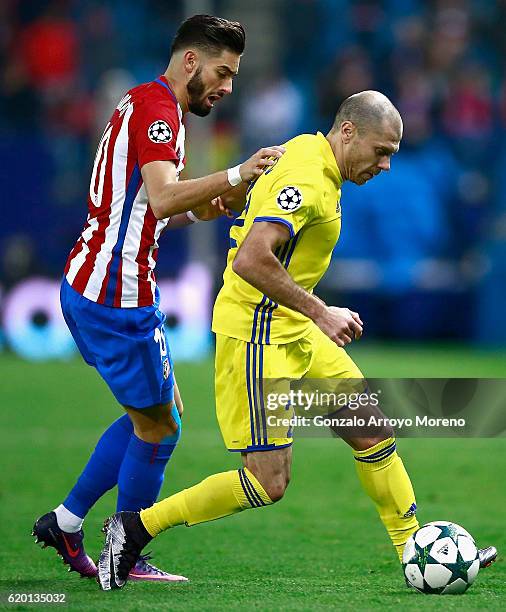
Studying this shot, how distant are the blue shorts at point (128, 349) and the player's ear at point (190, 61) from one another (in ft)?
3.36

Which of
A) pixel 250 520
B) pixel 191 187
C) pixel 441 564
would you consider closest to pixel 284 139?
pixel 250 520

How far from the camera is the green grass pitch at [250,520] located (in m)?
5.02

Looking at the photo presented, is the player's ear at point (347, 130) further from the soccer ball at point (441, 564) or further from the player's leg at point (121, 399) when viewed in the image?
the soccer ball at point (441, 564)

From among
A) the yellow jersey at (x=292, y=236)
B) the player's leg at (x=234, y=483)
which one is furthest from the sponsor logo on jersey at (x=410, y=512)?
the yellow jersey at (x=292, y=236)

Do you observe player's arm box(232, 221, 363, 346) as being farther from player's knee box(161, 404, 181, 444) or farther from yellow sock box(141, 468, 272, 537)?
player's knee box(161, 404, 181, 444)

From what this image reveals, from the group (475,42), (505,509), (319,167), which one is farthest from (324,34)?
(319,167)

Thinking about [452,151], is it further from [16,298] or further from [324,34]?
[16,298]

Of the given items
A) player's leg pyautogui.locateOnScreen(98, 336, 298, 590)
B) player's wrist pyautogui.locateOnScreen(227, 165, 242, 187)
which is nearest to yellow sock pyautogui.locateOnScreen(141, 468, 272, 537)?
player's leg pyautogui.locateOnScreen(98, 336, 298, 590)

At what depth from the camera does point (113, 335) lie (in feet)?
17.7

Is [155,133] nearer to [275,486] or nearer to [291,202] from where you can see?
[291,202]

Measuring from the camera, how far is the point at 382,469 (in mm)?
5402

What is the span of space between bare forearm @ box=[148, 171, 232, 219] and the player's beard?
0.58 m

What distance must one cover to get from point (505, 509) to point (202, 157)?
774 cm

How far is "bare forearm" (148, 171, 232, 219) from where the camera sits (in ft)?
16.4
